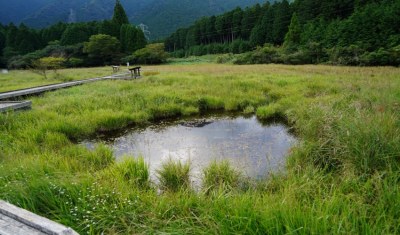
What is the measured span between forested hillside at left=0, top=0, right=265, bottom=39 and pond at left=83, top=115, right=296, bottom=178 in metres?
116

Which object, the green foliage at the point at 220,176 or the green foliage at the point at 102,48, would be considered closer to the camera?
the green foliage at the point at 220,176

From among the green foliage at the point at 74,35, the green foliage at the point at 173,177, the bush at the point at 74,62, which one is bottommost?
the green foliage at the point at 173,177

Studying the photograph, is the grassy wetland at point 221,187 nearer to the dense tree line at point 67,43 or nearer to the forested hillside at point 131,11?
the dense tree line at point 67,43

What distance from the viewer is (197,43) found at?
72.7 meters

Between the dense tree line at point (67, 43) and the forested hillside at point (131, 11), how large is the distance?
65.1m

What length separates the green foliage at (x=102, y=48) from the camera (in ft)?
150

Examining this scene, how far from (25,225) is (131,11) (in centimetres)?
20288

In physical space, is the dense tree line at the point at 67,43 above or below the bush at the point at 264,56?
above

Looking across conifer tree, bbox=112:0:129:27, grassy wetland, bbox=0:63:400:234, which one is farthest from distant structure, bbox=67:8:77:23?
grassy wetland, bbox=0:63:400:234

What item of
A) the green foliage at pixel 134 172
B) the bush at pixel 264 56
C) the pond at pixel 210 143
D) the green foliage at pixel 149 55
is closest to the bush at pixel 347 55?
the bush at pixel 264 56

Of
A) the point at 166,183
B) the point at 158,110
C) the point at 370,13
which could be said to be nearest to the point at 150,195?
the point at 166,183

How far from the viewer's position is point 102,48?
4597 centimetres

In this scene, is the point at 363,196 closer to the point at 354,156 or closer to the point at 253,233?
the point at 354,156

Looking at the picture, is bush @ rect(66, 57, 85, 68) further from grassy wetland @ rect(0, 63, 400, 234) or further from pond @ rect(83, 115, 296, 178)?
pond @ rect(83, 115, 296, 178)
